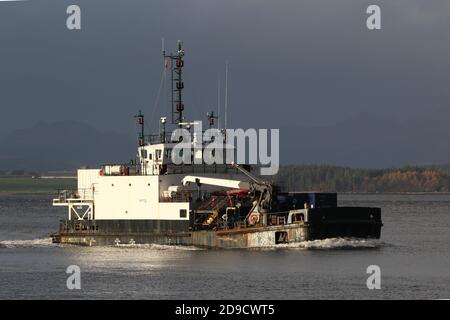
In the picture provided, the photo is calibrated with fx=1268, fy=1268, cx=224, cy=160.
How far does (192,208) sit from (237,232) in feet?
11.0

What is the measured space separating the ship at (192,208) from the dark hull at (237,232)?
0.17 feet

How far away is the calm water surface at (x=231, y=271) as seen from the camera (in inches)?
2085

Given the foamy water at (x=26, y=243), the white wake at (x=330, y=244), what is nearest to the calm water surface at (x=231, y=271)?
the white wake at (x=330, y=244)

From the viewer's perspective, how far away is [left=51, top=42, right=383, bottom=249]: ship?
6750cm

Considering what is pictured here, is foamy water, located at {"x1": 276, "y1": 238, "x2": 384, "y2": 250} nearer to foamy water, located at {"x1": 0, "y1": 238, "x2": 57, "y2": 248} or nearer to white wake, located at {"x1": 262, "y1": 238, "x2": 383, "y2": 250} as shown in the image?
white wake, located at {"x1": 262, "y1": 238, "x2": 383, "y2": 250}

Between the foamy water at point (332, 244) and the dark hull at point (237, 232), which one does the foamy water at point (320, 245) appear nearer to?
the foamy water at point (332, 244)

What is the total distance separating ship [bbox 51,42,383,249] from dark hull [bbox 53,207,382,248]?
0.17 ft

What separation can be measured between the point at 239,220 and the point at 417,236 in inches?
864

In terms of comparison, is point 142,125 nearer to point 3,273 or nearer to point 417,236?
point 3,273

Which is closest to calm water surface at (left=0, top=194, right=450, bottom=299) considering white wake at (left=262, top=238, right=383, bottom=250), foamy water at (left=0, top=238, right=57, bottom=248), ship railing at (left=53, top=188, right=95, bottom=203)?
white wake at (left=262, top=238, right=383, bottom=250)

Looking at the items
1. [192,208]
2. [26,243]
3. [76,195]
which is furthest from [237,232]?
[26,243]

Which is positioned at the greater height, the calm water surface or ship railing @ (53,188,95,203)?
ship railing @ (53,188,95,203)
